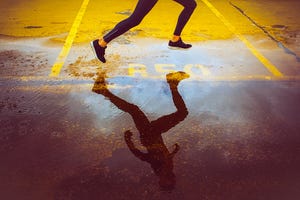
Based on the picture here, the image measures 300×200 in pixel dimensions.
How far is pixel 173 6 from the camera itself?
29.3 feet

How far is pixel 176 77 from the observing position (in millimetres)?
5230

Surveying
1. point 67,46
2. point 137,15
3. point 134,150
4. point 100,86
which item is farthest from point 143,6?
point 134,150

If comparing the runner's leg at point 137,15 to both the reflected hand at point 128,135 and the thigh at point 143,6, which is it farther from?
the reflected hand at point 128,135

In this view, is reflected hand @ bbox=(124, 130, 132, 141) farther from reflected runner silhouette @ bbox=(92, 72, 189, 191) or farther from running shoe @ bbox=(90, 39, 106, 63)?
running shoe @ bbox=(90, 39, 106, 63)

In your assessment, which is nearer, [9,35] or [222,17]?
[9,35]

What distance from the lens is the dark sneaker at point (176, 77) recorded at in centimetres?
511

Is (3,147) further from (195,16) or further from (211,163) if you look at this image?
(195,16)

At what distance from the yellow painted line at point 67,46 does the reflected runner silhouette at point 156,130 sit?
2.35 ft

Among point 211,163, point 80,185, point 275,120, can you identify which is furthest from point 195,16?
A: point 80,185

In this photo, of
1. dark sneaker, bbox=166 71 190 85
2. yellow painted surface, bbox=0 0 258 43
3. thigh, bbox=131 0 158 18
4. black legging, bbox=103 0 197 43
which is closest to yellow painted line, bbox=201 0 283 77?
yellow painted surface, bbox=0 0 258 43

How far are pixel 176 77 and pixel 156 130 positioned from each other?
59.8 inches

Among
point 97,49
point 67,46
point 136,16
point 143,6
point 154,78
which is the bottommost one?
point 67,46

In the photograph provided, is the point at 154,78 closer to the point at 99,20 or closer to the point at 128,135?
the point at 128,135

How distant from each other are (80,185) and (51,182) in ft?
0.85
